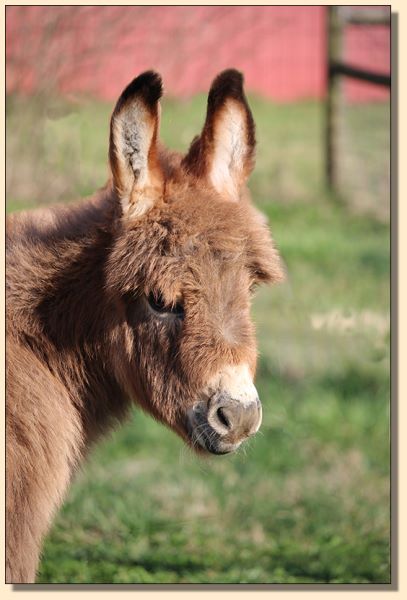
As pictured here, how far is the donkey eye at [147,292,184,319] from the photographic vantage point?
12.3ft

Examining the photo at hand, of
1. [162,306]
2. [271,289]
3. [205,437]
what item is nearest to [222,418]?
[205,437]

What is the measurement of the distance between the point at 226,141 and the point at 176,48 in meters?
7.47

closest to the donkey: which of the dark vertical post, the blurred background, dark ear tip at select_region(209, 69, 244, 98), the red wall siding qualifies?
dark ear tip at select_region(209, 69, 244, 98)

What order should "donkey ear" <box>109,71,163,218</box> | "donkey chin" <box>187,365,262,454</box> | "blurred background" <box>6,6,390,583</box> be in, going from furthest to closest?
1. "blurred background" <box>6,6,390,583</box>
2. "donkey ear" <box>109,71,163,218</box>
3. "donkey chin" <box>187,365,262,454</box>

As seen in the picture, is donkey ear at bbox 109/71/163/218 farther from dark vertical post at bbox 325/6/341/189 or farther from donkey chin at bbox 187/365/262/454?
dark vertical post at bbox 325/6/341/189

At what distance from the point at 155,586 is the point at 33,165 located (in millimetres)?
4999

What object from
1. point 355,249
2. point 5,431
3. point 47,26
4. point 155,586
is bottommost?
point 155,586

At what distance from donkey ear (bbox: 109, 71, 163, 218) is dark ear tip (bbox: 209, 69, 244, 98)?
1.07 feet

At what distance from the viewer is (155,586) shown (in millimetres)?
4926

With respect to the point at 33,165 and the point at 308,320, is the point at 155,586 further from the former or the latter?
the point at 33,165

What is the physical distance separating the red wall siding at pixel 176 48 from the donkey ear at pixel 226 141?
482 centimetres

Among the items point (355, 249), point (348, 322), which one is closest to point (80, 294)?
point (348, 322)

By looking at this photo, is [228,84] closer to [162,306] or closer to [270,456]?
[162,306]

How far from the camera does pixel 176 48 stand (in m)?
11.1
